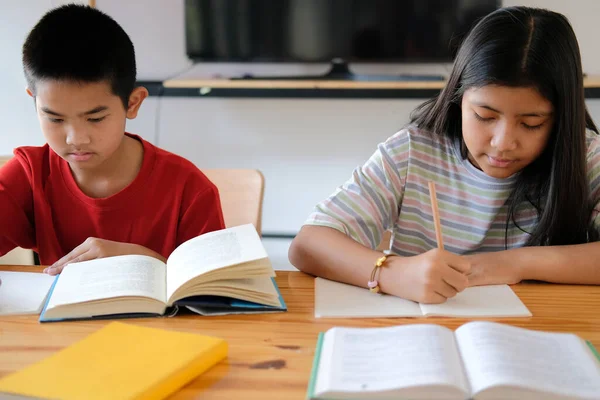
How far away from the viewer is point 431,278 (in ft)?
3.35

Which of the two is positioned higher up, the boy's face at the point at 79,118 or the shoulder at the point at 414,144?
the boy's face at the point at 79,118

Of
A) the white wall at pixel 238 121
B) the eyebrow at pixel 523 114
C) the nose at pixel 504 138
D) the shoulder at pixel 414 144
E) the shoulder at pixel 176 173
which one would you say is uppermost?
the eyebrow at pixel 523 114

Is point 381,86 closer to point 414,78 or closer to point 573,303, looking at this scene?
point 414,78

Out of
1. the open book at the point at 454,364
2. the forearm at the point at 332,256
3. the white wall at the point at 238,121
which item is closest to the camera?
the open book at the point at 454,364

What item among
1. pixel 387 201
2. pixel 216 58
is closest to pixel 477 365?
pixel 387 201

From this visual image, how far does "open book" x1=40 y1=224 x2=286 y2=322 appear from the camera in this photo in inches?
39.1

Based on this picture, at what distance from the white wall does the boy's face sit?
1989mm

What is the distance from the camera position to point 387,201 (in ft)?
4.52

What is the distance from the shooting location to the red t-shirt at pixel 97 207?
1373 millimetres

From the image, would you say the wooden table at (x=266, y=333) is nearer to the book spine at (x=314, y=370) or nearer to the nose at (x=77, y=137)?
the book spine at (x=314, y=370)

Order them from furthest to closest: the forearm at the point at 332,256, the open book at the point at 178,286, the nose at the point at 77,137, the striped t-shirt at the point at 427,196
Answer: the striped t-shirt at the point at 427,196, the nose at the point at 77,137, the forearm at the point at 332,256, the open book at the point at 178,286

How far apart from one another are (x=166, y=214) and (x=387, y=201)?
16.7 inches

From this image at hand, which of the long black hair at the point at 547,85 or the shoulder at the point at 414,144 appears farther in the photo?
the shoulder at the point at 414,144

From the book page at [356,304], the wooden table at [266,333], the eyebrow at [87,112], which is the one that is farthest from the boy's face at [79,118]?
the book page at [356,304]
